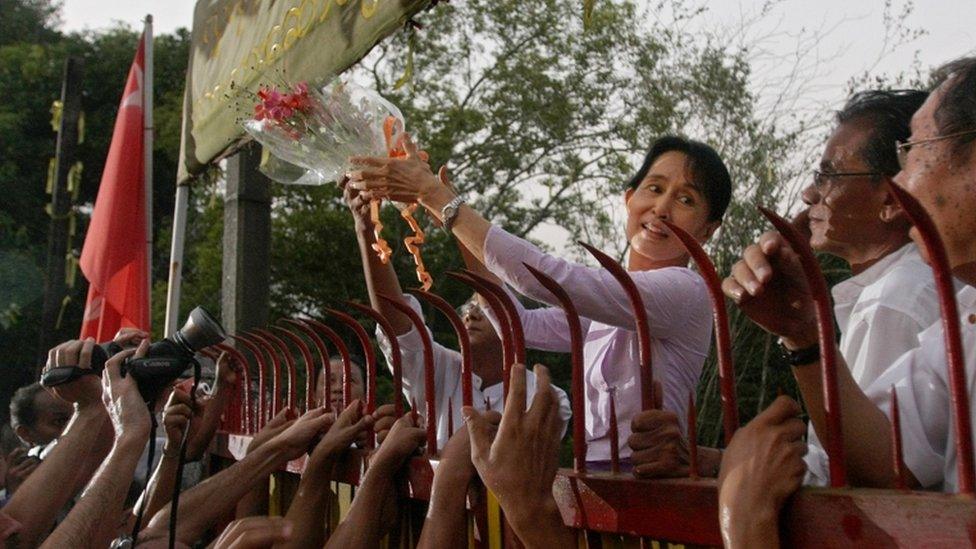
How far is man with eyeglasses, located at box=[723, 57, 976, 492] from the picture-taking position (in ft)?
4.53

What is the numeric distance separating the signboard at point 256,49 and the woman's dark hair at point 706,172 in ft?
2.81

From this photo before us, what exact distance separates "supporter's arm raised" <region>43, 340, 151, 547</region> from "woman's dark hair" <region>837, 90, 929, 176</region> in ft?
5.61

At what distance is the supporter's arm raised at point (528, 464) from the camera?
1.67m

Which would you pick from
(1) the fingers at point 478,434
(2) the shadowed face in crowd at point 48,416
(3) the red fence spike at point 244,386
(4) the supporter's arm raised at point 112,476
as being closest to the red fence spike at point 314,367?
(4) the supporter's arm raised at point 112,476

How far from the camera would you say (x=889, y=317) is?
1.89 meters

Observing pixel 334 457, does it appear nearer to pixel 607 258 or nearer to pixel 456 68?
pixel 607 258

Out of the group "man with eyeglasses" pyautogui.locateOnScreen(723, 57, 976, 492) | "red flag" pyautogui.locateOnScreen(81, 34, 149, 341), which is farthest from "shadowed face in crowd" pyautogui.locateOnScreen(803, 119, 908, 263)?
"red flag" pyautogui.locateOnScreen(81, 34, 149, 341)

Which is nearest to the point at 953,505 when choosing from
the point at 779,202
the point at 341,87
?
the point at 341,87

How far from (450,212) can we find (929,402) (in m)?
1.23

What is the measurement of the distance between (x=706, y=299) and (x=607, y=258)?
31.4 inches

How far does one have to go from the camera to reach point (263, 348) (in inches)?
150

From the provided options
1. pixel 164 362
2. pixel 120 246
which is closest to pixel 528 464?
pixel 164 362

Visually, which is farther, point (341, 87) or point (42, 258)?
point (42, 258)

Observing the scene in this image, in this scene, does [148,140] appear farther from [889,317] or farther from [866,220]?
[889,317]
